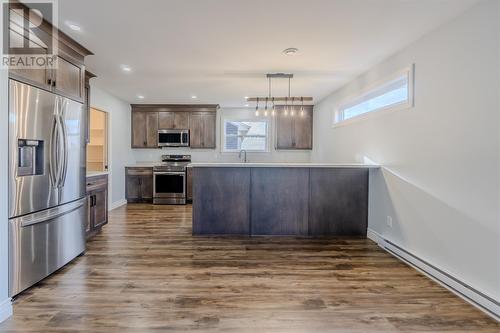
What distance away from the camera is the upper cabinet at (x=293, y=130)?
21.9 ft

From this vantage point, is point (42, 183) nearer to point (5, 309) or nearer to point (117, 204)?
point (5, 309)

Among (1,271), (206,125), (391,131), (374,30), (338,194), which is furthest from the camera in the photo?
(206,125)

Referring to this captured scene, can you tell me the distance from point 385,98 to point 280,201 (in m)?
2.00

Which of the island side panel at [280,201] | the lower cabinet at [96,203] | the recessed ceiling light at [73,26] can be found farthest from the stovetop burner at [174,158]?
the recessed ceiling light at [73,26]

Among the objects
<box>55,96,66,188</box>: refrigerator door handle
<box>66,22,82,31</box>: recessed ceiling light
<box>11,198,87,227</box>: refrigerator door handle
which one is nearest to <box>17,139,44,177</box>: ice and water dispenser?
<box>55,96,66,188</box>: refrigerator door handle

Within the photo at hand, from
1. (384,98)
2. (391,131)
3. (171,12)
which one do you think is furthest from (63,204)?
(384,98)

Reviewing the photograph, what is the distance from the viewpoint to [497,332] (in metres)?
1.82

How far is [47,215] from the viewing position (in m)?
2.47

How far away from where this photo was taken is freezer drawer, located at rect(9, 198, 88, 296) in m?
2.13

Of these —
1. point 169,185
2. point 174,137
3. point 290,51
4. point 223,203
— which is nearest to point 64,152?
point 223,203

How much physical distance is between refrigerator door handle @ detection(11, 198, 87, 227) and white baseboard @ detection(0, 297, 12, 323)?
569mm

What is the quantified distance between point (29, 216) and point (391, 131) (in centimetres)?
386

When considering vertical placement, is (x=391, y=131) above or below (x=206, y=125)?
below

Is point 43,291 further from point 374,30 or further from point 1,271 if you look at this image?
point 374,30
